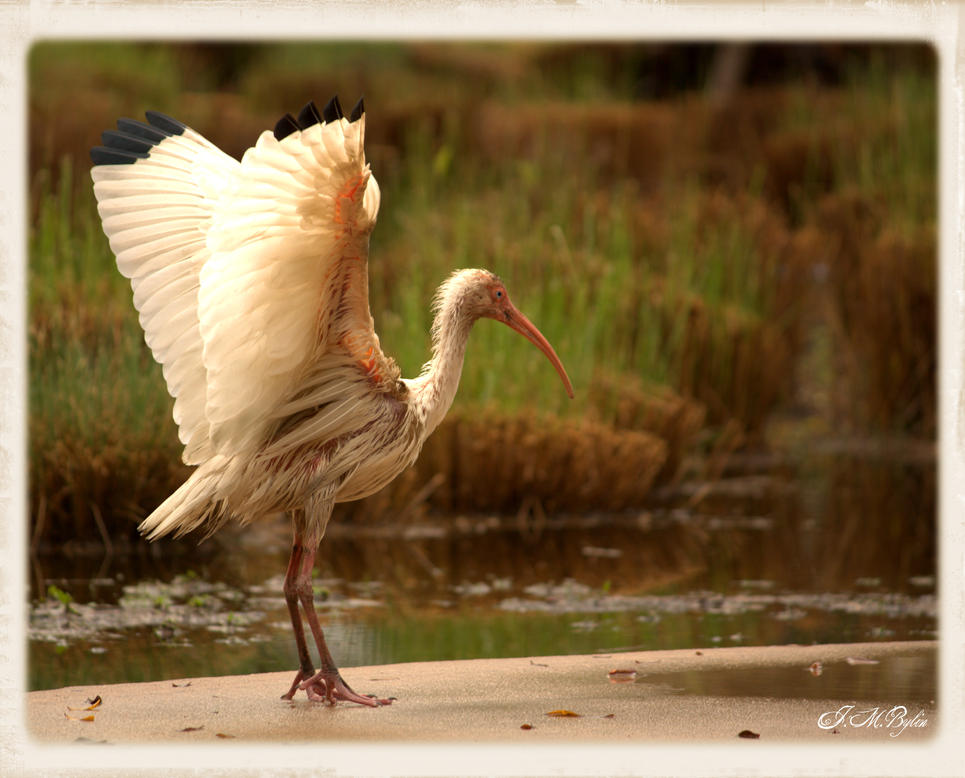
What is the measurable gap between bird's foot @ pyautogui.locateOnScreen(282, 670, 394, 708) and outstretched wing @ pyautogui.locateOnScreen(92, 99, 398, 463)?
899 millimetres

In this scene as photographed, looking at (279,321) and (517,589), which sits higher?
(279,321)

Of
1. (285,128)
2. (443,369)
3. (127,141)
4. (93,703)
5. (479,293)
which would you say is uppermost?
(127,141)

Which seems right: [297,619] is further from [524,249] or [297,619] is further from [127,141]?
[524,249]

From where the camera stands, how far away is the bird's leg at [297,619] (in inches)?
223

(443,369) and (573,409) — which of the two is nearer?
(443,369)

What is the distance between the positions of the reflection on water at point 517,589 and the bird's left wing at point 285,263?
1581mm

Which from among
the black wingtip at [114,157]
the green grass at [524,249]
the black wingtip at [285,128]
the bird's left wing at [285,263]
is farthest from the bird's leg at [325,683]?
the green grass at [524,249]

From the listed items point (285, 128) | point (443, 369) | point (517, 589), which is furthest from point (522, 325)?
point (517, 589)

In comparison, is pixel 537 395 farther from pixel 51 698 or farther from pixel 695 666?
pixel 51 698

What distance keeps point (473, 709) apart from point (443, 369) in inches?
56.1

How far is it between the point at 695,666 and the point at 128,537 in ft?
14.7

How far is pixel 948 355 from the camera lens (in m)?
6.24

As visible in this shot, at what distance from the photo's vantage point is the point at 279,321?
5.42m

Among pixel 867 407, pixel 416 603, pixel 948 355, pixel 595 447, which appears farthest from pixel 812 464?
pixel 948 355
